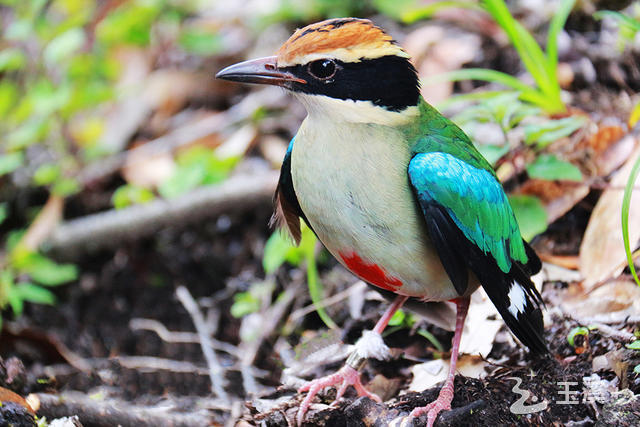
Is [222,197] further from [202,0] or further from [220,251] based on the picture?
[202,0]

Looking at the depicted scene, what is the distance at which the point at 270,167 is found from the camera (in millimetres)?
6219

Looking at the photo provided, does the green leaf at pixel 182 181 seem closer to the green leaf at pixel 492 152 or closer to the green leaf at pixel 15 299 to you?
the green leaf at pixel 15 299

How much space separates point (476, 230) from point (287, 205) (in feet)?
3.15

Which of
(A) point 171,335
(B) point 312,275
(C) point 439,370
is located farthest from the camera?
(A) point 171,335

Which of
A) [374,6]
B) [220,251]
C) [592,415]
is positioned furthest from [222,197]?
[592,415]

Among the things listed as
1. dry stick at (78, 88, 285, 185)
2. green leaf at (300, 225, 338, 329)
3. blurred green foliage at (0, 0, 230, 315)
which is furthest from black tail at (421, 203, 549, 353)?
dry stick at (78, 88, 285, 185)

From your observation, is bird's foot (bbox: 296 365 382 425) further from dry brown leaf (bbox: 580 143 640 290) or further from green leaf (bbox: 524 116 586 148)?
green leaf (bbox: 524 116 586 148)

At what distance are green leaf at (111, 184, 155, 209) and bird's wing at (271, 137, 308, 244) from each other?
2707 millimetres

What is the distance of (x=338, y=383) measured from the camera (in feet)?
11.6

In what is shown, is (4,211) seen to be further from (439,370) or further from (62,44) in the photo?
(439,370)

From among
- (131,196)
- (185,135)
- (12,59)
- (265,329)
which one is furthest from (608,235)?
(12,59)

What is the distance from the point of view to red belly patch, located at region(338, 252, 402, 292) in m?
3.15

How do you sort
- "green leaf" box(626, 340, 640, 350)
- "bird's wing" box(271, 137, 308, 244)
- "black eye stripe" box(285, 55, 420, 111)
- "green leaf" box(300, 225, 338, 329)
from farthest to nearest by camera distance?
"green leaf" box(300, 225, 338, 329) → "bird's wing" box(271, 137, 308, 244) → "green leaf" box(626, 340, 640, 350) → "black eye stripe" box(285, 55, 420, 111)

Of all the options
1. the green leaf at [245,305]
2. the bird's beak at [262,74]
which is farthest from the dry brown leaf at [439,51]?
the bird's beak at [262,74]
